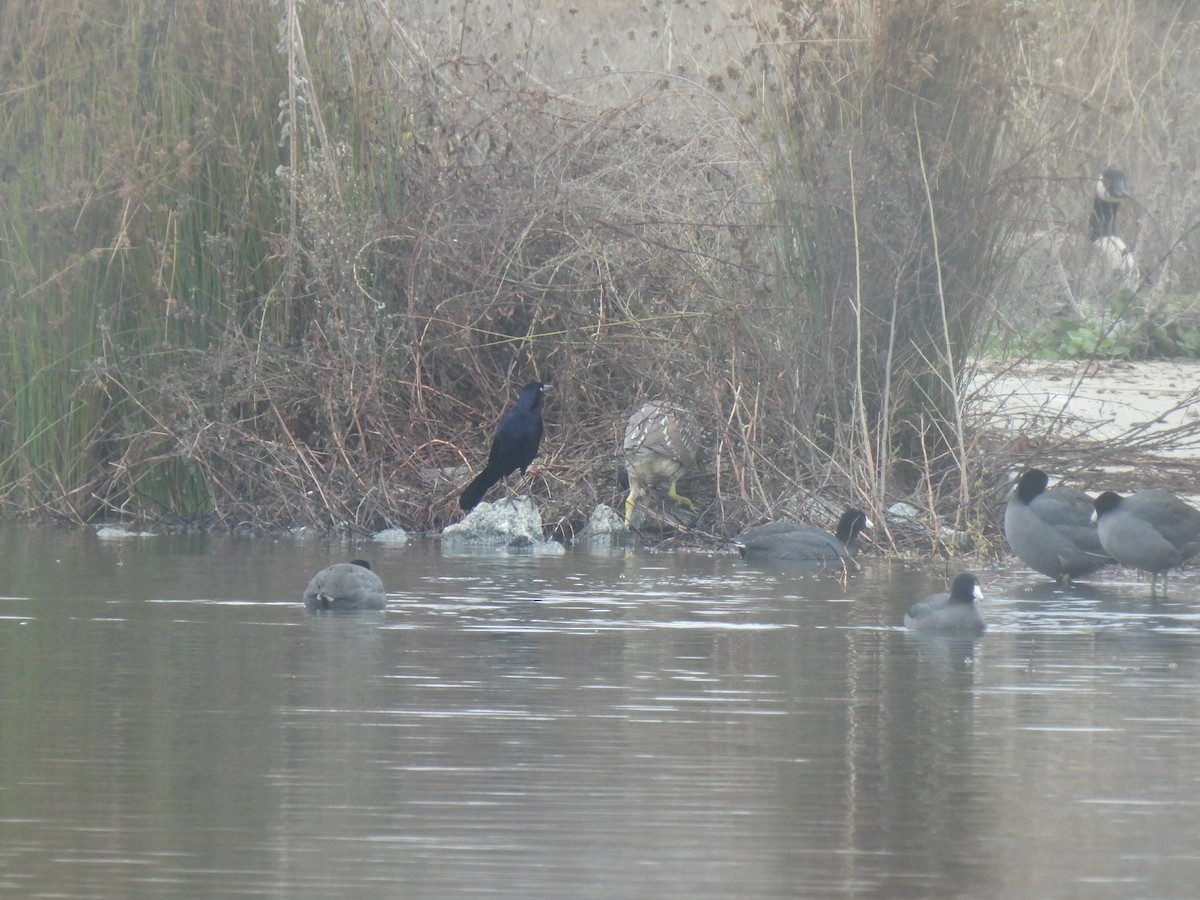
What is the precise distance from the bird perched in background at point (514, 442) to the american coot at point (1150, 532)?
11.2 feet

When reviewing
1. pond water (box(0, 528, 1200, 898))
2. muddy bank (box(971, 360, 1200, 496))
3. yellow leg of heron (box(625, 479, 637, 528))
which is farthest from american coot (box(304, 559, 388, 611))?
muddy bank (box(971, 360, 1200, 496))

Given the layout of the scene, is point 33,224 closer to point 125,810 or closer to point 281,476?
point 281,476

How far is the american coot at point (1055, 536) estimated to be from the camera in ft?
31.9

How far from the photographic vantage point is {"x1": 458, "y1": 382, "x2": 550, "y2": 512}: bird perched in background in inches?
459

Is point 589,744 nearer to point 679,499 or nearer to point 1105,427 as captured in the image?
point 679,499

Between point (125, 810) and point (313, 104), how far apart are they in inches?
299

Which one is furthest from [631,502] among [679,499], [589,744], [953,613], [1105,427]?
Answer: [589,744]

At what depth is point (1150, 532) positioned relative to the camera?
9.47 m

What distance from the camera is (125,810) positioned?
16.3 ft

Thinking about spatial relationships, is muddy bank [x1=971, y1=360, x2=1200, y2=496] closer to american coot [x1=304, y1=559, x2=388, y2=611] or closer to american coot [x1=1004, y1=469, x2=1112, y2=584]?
american coot [x1=1004, y1=469, x2=1112, y2=584]

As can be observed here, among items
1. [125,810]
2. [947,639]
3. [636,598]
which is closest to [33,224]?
[636,598]

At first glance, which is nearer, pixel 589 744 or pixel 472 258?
pixel 589 744

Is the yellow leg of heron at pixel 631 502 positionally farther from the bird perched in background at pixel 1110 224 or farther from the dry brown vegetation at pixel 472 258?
the bird perched in background at pixel 1110 224

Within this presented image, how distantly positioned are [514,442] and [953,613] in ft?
13.6
